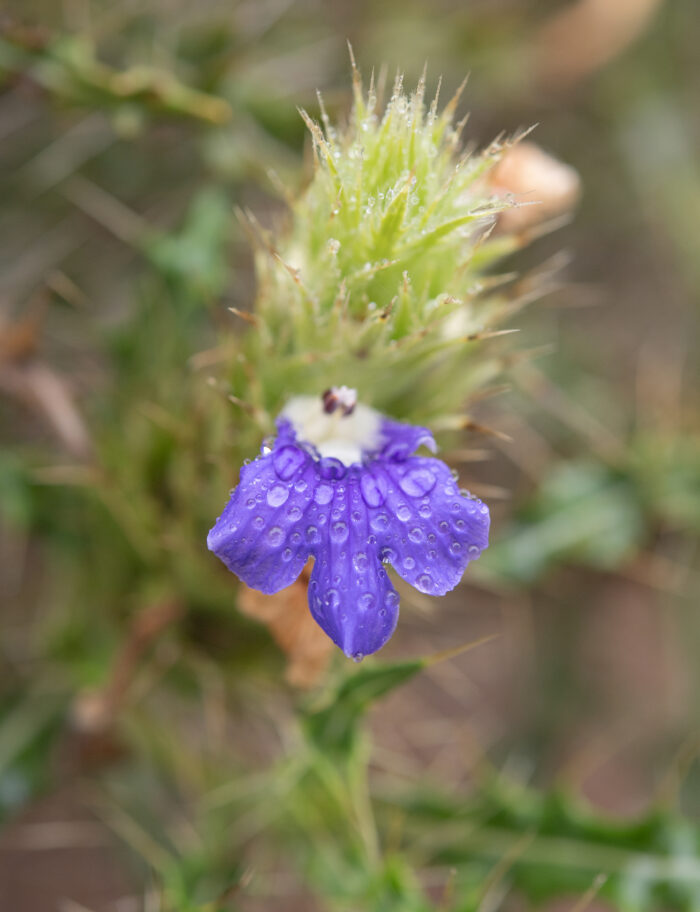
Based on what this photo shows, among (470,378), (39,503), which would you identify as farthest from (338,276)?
(39,503)

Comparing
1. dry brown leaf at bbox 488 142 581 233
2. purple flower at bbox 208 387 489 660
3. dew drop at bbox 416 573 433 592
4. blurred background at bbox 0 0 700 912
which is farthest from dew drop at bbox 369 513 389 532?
dry brown leaf at bbox 488 142 581 233

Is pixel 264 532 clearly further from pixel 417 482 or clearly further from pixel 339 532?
pixel 417 482

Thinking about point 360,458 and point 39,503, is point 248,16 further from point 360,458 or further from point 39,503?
point 360,458

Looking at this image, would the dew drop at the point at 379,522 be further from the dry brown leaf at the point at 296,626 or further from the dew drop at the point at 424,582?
the dry brown leaf at the point at 296,626

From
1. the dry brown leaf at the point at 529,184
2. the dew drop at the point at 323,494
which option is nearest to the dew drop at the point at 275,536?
the dew drop at the point at 323,494

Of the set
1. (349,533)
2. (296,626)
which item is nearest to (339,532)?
(349,533)

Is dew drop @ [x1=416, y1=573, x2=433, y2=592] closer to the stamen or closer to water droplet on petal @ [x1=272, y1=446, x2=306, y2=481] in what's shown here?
water droplet on petal @ [x1=272, y1=446, x2=306, y2=481]
